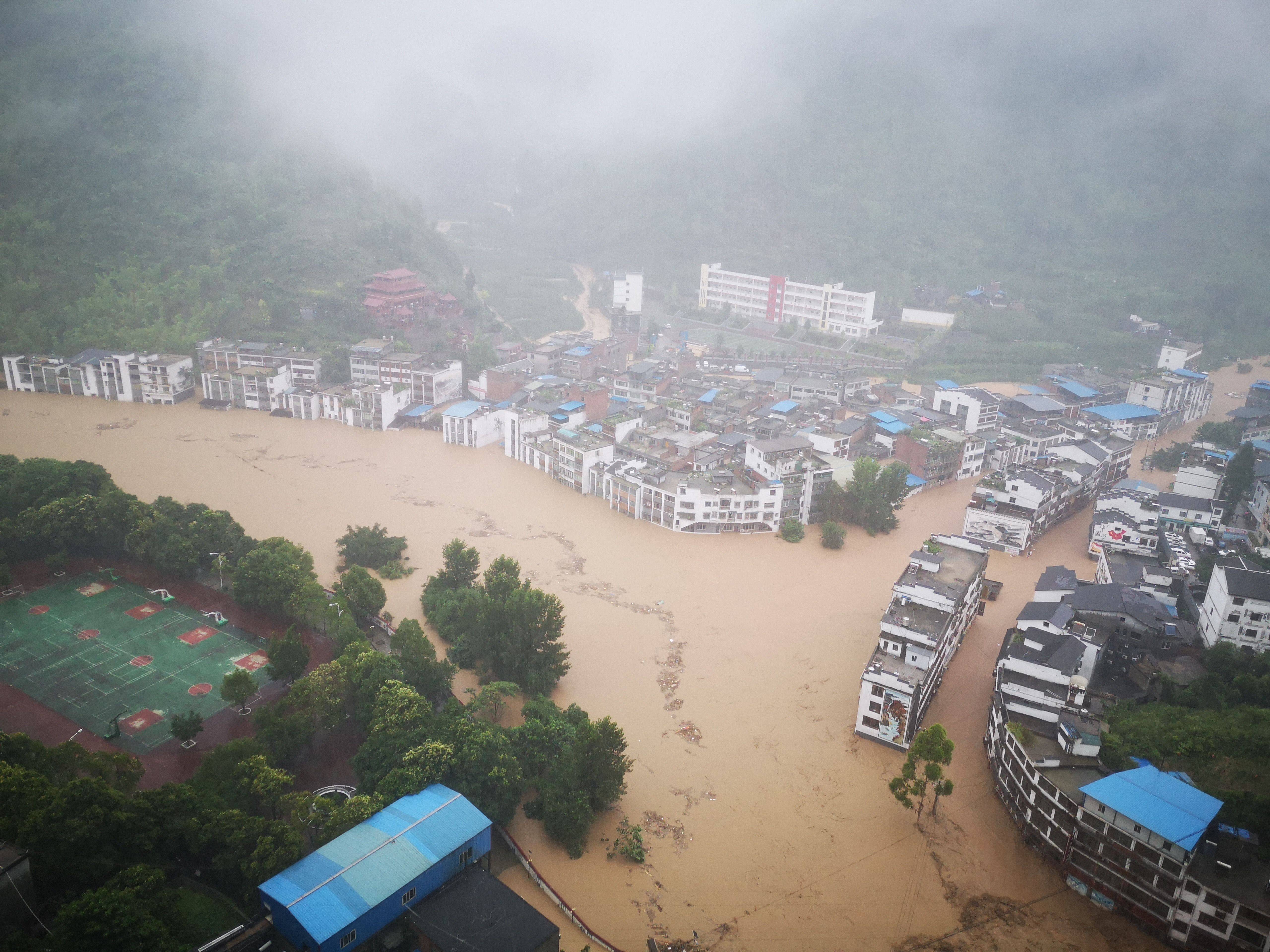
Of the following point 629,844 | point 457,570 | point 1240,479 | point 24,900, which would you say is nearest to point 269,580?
point 457,570

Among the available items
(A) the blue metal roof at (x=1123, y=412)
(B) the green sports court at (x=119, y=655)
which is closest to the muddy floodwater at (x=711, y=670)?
(B) the green sports court at (x=119, y=655)

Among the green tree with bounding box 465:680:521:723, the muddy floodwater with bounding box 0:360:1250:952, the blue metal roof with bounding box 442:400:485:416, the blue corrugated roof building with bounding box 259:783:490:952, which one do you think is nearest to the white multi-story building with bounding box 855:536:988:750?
the muddy floodwater with bounding box 0:360:1250:952

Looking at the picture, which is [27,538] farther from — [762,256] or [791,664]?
[762,256]

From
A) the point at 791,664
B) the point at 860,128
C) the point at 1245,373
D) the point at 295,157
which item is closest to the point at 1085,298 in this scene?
the point at 1245,373

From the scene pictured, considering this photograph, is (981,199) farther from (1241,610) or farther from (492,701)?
(492,701)

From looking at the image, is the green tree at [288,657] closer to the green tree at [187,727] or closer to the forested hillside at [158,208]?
the green tree at [187,727]

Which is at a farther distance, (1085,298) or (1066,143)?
(1066,143)

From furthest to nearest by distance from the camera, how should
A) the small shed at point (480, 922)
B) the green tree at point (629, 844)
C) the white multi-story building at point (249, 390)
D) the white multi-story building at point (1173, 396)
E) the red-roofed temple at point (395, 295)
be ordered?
1. the red-roofed temple at point (395, 295)
2. the white multi-story building at point (1173, 396)
3. the white multi-story building at point (249, 390)
4. the green tree at point (629, 844)
5. the small shed at point (480, 922)
